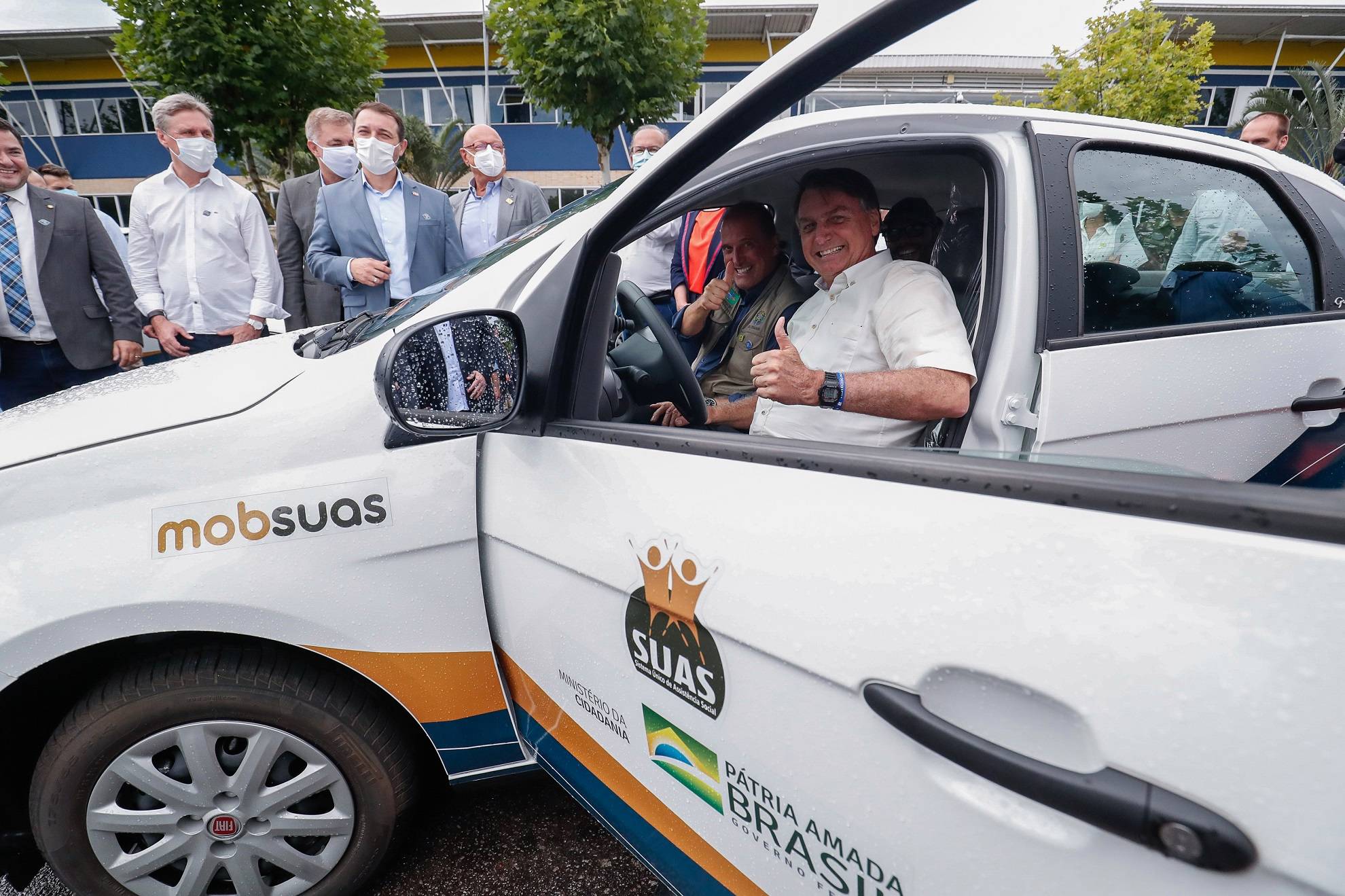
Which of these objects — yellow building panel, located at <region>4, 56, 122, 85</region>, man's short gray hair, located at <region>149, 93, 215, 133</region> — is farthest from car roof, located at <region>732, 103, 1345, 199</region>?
yellow building panel, located at <region>4, 56, 122, 85</region>

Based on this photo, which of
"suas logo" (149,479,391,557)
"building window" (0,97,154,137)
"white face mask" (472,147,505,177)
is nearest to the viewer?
"suas logo" (149,479,391,557)

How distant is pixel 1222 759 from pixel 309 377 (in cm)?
150

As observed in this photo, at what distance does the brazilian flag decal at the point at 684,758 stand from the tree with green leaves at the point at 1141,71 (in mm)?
3229

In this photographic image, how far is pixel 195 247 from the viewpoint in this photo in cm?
356

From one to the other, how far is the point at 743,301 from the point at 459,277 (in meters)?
1.09

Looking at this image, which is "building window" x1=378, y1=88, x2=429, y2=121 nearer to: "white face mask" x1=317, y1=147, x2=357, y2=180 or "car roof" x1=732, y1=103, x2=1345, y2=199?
"white face mask" x1=317, y1=147, x2=357, y2=180

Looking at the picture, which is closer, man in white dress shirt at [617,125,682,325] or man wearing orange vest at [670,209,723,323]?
man wearing orange vest at [670,209,723,323]

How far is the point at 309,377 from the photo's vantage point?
1415 millimetres

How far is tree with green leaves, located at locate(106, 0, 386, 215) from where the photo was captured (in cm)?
675

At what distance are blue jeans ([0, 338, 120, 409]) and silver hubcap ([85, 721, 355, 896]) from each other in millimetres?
2743

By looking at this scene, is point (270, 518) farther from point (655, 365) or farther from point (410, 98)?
point (410, 98)

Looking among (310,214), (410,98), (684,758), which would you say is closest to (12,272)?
(310,214)

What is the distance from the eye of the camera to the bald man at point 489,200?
447cm

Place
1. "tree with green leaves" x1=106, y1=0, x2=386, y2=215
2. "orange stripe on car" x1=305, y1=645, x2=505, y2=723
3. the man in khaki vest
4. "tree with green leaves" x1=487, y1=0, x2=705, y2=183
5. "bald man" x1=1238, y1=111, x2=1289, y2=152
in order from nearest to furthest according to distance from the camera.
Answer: "orange stripe on car" x1=305, y1=645, x2=505, y2=723
the man in khaki vest
"bald man" x1=1238, y1=111, x2=1289, y2=152
"tree with green leaves" x1=106, y1=0, x2=386, y2=215
"tree with green leaves" x1=487, y1=0, x2=705, y2=183
